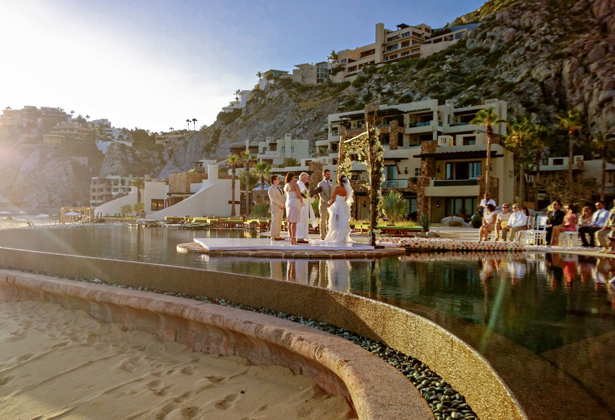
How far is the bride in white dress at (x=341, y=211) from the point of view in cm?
1144

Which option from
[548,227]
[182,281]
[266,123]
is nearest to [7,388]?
[182,281]

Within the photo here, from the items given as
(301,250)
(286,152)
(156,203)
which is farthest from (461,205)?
(286,152)

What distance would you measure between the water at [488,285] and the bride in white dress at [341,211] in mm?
1702

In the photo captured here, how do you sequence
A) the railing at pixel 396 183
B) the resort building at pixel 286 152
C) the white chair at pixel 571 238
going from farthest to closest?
the resort building at pixel 286 152 → the railing at pixel 396 183 → the white chair at pixel 571 238

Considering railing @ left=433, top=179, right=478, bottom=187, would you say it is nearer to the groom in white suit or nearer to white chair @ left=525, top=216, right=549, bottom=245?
white chair @ left=525, top=216, right=549, bottom=245

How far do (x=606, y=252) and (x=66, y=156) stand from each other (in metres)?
131

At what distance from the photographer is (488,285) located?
6.56m

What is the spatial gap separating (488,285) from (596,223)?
7.00 m

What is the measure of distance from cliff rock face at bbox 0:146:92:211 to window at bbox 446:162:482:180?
9471cm

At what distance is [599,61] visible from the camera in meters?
61.8

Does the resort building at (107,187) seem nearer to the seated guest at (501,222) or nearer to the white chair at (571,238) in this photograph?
the seated guest at (501,222)

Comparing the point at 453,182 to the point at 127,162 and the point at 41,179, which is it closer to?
the point at 127,162

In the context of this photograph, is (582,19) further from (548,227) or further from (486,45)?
(548,227)

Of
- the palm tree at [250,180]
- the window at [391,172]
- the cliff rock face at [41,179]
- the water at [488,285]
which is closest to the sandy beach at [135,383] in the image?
the water at [488,285]
